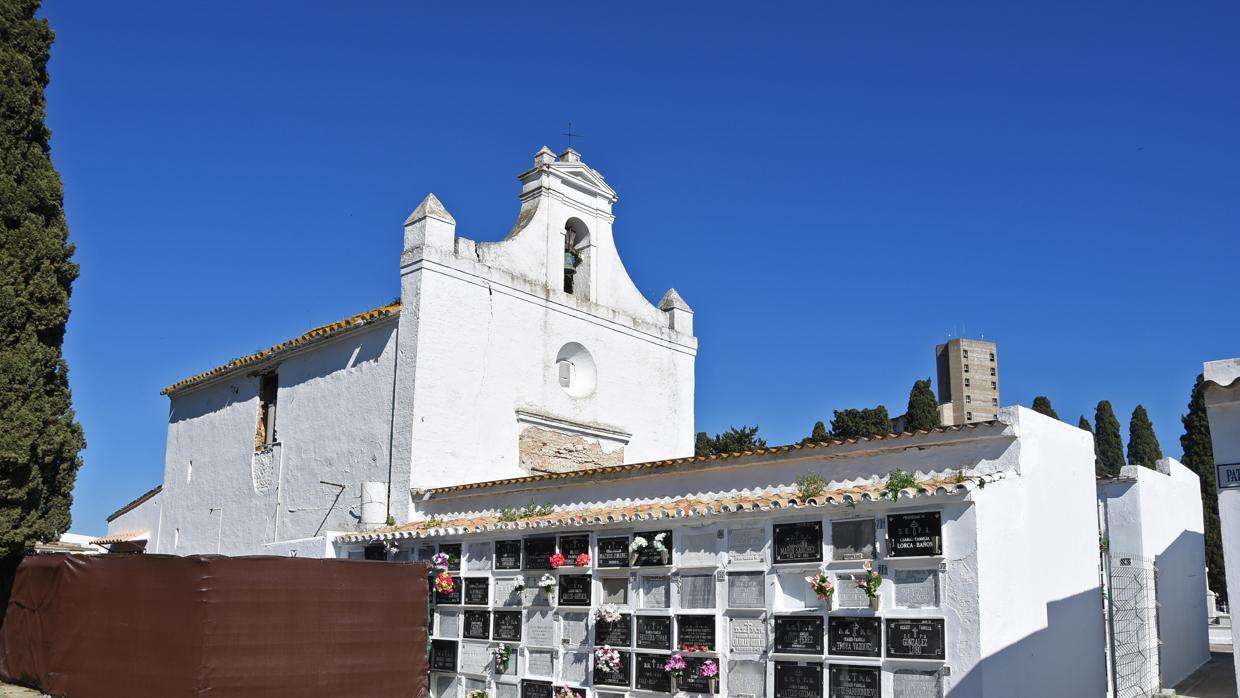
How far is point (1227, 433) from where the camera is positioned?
32.7ft

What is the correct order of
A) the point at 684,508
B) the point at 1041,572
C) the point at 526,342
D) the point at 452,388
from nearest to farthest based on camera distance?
the point at 1041,572 < the point at 684,508 < the point at 452,388 < the point at 526,342

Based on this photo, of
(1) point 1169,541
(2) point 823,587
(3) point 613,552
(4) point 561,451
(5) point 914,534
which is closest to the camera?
(5) point 914,534

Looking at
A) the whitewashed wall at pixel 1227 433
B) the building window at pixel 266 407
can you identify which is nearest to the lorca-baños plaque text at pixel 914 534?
the whitewashed wall at pixel 1227 433

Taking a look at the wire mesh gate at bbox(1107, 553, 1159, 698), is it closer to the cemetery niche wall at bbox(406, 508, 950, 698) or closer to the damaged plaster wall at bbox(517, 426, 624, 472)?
the cemetery niche wall at bbox(406, 508, 950, 698)

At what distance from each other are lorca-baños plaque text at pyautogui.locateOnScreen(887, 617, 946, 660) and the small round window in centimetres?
1047

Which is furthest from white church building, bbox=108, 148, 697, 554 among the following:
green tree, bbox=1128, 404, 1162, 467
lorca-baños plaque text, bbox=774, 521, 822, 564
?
green tree, bbox=1128, 404, 1162, 467

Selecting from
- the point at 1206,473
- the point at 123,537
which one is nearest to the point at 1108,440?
the point at 1206,473

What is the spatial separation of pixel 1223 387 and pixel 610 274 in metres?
12.9

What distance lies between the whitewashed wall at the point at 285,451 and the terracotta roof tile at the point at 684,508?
211 centimetres

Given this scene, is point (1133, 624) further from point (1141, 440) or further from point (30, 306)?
point (1141, 440)

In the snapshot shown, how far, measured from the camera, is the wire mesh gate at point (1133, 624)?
44.7 ft

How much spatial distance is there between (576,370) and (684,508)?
8.28 meters

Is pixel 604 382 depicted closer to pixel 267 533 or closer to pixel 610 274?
pixel 610 274

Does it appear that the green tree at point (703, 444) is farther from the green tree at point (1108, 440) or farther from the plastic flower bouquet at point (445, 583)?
the plastic flower bouquet at point (445, 583)
